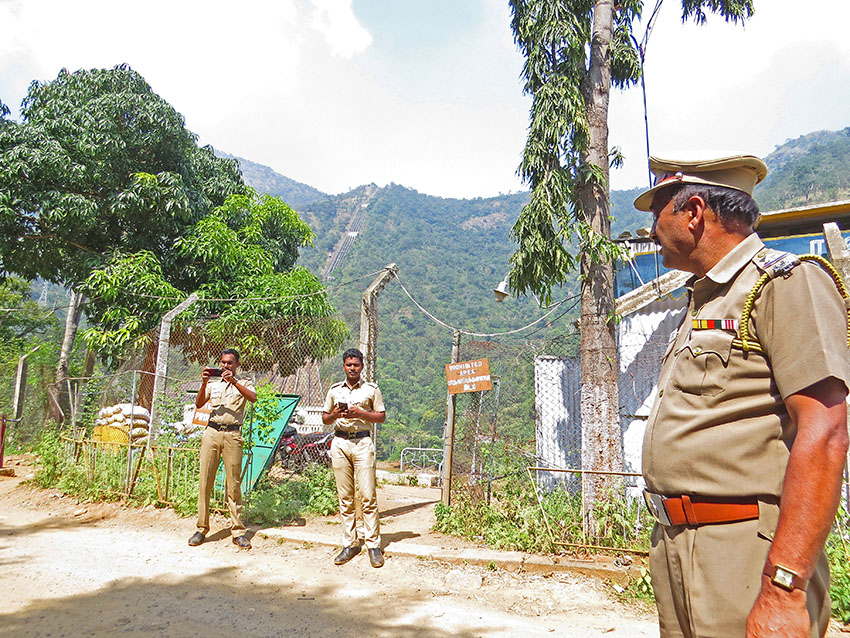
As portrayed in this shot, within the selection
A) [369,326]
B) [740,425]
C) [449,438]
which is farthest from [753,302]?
[369,326]

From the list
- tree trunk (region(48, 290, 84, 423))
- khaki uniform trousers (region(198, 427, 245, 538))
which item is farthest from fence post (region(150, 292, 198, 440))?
tree trunk (region(48, 290, 84, 423))

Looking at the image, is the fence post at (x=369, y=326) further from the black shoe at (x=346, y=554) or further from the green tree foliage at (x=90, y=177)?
the green tree foliage at (x=90, y=177)

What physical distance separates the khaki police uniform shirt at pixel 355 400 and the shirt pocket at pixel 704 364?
4.22m

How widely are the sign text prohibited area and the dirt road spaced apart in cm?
224

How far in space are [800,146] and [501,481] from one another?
123 metres

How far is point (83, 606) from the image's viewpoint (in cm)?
409

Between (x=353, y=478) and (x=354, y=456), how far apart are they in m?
0.26

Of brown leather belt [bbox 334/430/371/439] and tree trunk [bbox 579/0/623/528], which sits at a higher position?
tree trunk [bbox 579/0/623/528]

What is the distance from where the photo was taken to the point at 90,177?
11562 mm

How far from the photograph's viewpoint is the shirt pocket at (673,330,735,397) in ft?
5.14

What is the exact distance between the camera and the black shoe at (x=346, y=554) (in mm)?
5281

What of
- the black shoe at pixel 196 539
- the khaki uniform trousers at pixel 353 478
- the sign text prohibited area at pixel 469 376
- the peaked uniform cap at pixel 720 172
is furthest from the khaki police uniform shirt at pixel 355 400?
the peaked uniform cap at pixel 720 172

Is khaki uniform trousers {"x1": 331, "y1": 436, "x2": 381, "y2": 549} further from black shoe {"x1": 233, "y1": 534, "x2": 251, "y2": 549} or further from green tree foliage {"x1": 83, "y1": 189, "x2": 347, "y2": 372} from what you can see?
green tree foliage {"x1": 83, "y1": 189, "x2": 347, "y2": 372}

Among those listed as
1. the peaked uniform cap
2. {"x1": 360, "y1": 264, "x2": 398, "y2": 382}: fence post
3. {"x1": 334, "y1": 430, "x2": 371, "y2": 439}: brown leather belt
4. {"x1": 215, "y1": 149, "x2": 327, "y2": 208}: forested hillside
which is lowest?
{"x1": 334, "y1": 430, "x2": 371, "y2": 439}: brown leather belt
